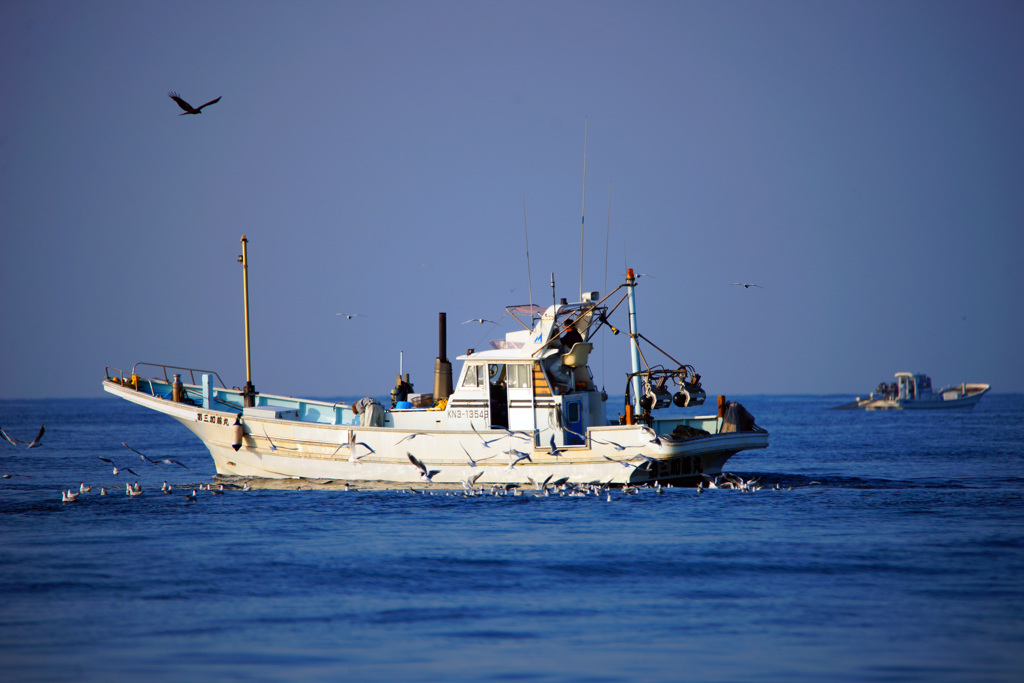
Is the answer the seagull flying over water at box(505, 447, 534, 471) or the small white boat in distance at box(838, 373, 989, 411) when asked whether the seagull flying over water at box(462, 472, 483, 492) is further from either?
the small white boat in distance at box(838, 373, 989, 411)

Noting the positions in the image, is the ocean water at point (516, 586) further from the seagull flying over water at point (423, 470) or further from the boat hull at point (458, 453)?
the boat hull at point (458, 453)

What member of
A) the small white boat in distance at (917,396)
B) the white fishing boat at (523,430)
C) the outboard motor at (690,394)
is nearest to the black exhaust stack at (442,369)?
the white fishing boat at (523,430)

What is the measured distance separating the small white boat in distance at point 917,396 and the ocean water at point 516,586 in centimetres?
9404

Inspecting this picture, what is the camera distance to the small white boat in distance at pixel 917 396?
368 ft

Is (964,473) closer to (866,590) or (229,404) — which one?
(866,590)

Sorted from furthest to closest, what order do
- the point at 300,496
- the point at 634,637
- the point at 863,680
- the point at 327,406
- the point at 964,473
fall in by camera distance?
1. the point at 964,473
2. the point at 327,406
3. the point at 300,496
4. the point at 634,637
5. the point at 863,680

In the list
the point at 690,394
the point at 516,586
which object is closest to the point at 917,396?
the point at 690,394

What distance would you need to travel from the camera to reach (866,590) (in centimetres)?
1445

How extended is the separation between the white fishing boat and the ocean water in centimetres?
88

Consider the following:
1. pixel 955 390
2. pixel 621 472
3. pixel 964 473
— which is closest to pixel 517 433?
pixel 621 472

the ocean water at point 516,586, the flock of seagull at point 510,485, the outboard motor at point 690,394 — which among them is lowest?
the ocean water at point 516,586

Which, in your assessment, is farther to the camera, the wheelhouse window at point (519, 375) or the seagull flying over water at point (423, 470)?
the wheelhouse window at point (519, 375)

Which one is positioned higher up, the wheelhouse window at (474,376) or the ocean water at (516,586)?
the wheelhouse window at (474,376)

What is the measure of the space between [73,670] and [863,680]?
30.3 ft
